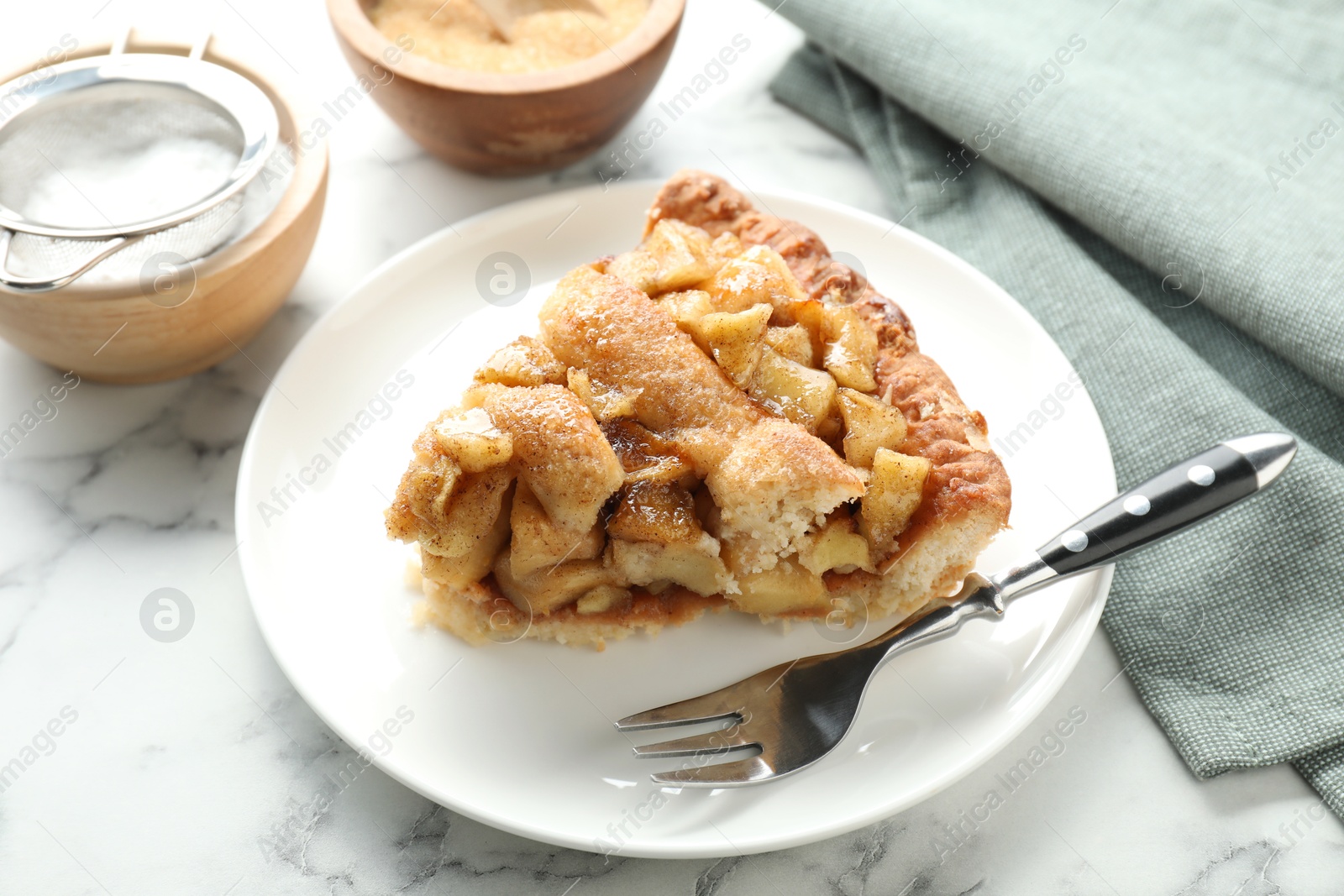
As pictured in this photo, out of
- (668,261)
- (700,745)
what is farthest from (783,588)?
(668,261)

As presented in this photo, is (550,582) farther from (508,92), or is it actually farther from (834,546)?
(508,92)

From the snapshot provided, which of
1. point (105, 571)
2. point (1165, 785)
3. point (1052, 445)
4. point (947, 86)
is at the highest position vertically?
point (947, 86)

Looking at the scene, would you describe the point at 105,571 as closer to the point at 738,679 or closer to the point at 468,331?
the point at 468,331

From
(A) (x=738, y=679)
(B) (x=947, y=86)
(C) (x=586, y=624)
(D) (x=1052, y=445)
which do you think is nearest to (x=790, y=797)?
(A) (x=738, y=679)

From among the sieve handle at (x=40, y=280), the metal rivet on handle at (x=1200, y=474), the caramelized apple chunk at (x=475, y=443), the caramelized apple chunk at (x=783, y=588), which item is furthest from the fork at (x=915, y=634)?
the sieve handle at (x=40, y=280)

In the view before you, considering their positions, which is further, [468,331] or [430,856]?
[468,331]

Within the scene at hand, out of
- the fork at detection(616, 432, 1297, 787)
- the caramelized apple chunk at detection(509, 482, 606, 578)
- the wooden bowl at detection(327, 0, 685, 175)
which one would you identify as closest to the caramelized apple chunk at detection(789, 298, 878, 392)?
the fork at detection(616, 432, 1297, 787)

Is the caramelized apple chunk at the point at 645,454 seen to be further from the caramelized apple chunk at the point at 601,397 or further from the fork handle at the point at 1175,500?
the fork handle at the point at 1175,500
